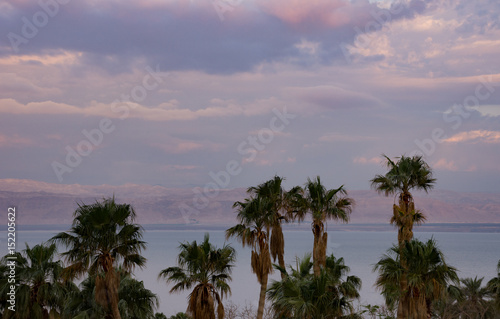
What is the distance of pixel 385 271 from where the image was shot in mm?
22453

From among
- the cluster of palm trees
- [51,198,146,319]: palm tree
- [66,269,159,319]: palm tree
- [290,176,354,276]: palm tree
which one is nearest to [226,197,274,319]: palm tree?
the cluster of palm trees

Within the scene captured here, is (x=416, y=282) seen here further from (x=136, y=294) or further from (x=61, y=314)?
(x=61, y=314)

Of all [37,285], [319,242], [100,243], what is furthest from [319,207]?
[37,285]

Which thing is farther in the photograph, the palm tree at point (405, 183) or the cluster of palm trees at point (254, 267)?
the palm tree at point (405, 183)

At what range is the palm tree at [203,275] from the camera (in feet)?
82.4

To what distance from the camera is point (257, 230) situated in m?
29.0

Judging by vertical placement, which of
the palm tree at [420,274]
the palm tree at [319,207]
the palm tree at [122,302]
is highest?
the palm tree at [319,207]

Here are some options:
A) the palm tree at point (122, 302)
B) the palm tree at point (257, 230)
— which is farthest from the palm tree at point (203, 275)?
the palm tree at point (257, 230)

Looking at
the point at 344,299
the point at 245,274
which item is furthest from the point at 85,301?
the point at 245,274

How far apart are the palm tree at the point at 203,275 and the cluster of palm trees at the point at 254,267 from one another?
0.14 feet

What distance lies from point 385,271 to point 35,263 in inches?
530

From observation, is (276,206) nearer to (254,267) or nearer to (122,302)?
(254,267)

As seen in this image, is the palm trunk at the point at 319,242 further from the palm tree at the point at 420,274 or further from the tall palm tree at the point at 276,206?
the palm tree at the point at 420,274

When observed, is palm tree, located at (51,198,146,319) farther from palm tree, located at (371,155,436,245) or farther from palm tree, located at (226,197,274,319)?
Result: palm tree, located at (371,155,436,245)
